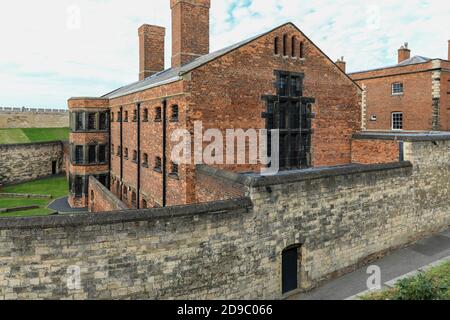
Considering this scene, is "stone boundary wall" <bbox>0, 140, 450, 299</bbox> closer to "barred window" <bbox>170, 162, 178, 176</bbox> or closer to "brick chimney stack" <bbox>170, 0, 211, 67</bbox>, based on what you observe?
"barred window" <bbox>170, 162, 178, 176</bbox>

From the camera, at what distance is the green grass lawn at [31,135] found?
4984cm

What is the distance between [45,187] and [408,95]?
37405mm

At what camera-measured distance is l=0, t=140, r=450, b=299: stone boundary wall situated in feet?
28.3

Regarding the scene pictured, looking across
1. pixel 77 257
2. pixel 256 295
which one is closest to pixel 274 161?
pixel 256 295

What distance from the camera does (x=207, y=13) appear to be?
1051 inches

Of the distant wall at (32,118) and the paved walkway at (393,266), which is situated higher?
the distant wall at (32,118)

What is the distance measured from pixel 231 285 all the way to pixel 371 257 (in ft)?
25.4

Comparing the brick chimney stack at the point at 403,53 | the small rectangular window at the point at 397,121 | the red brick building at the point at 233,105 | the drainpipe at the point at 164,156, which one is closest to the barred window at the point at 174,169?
the red brick building at the point at 233,105

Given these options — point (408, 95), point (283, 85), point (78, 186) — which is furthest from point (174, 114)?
point (408, 95)

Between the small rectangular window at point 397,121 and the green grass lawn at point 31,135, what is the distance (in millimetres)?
44416

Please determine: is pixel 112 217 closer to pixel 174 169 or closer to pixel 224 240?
pixel 224 240

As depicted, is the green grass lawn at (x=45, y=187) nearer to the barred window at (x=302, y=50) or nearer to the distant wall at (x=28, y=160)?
the distant wall at (x=28, y=160)
